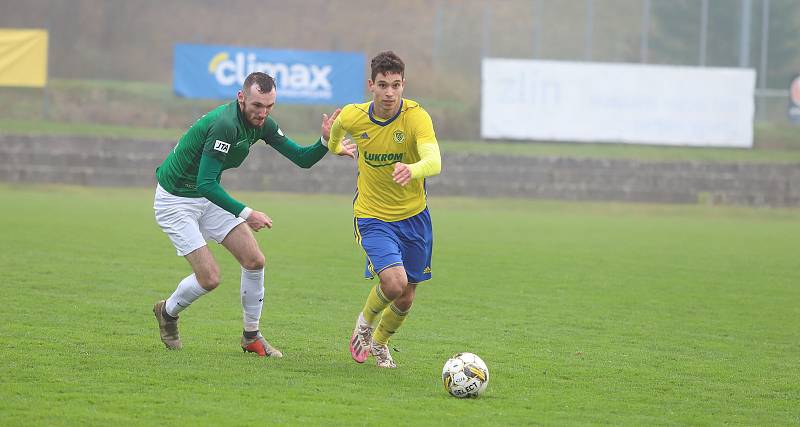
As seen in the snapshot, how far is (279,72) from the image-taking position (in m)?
31.7

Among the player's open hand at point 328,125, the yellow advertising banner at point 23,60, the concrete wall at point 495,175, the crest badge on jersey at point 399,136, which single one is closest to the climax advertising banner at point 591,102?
the concrete wall at point 495,175

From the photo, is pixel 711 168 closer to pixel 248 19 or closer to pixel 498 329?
pixel 248 19

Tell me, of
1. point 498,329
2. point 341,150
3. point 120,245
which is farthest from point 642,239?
point 341,150

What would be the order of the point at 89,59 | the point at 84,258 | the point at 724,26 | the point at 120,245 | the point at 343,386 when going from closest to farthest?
1. the point at 343,386
2. the point at 84,258
3. the point at 120,245
4. the point at 724,26
5. the point at 89,59

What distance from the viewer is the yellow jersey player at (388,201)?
26.3ft

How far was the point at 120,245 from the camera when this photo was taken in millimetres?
16422

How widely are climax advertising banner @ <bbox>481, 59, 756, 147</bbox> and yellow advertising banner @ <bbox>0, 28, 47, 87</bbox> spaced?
41.6 ft

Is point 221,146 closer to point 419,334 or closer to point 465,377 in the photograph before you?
point 465,377

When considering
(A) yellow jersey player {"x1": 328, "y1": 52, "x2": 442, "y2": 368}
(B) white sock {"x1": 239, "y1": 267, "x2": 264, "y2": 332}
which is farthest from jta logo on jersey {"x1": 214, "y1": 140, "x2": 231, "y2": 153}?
(B) white sock {"x1": 239, "y1": 267, "x2": 264, "y2": 332}

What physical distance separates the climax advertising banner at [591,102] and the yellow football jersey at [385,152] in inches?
957

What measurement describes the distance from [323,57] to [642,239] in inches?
529

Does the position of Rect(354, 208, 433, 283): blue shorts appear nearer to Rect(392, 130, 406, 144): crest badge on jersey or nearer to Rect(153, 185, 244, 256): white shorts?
Rect(392, 130, 406, 144): crest badge on jersey

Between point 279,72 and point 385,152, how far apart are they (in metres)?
24.0

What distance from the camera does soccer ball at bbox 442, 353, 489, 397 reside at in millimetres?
7102
